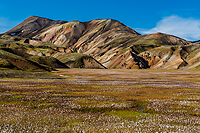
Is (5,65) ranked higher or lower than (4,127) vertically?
higher

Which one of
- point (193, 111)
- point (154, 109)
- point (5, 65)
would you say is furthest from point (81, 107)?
point (5, 65)

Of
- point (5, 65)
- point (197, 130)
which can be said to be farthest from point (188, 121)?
point (5, 65)

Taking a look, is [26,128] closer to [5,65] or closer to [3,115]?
[3,115]

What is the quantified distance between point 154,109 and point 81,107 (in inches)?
311

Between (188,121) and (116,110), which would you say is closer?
(188,121)

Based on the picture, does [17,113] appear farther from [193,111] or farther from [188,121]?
[193,111]

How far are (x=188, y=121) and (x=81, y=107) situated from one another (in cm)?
1031

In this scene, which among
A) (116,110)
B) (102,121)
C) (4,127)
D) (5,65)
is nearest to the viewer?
(4,127)

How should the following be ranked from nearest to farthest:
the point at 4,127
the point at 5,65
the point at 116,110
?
the point at 4,127
the point at 116,110
the point at 5,65

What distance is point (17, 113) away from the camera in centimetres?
1506

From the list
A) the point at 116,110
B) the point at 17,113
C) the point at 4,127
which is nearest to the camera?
the point at 4,127

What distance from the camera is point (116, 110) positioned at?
701 inches

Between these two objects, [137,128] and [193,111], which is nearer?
[137,128]

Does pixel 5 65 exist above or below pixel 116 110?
above
